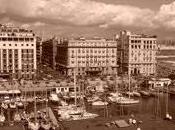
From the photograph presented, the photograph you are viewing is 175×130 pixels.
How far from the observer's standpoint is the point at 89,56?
103 m

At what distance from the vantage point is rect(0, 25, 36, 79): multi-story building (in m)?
90.6

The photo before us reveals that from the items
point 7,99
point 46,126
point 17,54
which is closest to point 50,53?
point 17,54

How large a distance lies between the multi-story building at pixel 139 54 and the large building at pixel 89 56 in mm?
4064

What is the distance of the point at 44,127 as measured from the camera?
1789 inches

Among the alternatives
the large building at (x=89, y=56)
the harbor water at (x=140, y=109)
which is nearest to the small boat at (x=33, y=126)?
the harbor water at (x=140, y=109)

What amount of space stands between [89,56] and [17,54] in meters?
22.5

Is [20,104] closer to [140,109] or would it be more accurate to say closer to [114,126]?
[140,109]

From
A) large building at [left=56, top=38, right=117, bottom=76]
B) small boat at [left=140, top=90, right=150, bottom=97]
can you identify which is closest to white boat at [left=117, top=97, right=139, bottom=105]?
small boat at [left=140, top=90, right=150, bottom=97]

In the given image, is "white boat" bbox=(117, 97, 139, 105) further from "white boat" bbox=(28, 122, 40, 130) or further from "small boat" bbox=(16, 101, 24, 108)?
"white boat" bbox=(28, 122, 40, 130)

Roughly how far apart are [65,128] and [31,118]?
12.4 metres

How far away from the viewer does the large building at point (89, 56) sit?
101 metres

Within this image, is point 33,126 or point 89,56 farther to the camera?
point 89,56

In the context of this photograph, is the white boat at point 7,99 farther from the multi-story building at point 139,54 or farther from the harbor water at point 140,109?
the multi-story building at point 139,54

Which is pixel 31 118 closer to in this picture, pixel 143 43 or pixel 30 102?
pixel 30 102
